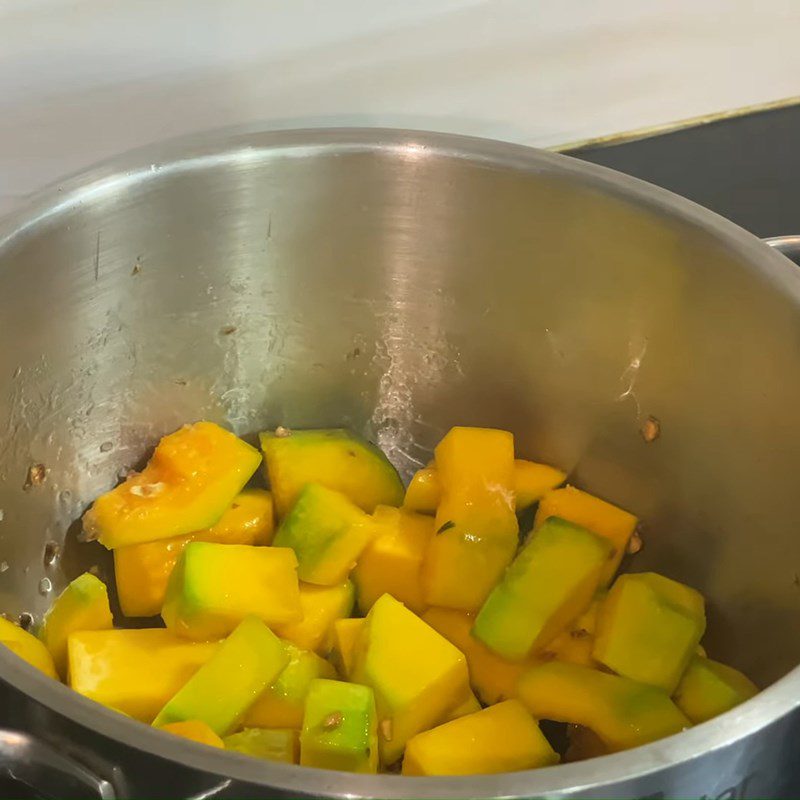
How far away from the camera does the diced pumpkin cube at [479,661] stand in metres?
0.66

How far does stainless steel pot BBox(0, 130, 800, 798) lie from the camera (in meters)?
0.65

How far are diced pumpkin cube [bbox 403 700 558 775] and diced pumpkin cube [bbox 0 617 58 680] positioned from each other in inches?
8.4

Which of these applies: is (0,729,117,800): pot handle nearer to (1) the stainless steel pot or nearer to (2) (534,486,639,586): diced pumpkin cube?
(1) the stainless steel pot

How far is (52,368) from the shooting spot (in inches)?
26.6

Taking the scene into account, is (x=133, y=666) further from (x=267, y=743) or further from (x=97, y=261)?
(x=97, y=261)

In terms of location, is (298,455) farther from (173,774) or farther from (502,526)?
(173,774)

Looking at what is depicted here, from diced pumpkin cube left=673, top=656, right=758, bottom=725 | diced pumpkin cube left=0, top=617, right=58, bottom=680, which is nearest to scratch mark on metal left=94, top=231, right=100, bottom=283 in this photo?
diced pumpkin cube left=0, top=617, right=58, bottom=680

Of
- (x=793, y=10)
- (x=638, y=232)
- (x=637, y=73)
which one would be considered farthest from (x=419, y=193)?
(x=793, y=10)

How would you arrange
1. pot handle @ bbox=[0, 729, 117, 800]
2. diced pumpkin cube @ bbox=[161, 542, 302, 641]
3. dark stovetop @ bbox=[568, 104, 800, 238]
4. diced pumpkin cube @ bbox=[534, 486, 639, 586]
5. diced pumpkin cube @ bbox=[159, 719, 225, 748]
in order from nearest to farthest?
1. pot handle @ bbox=[0, 729, 117, 800]
2. diced pumpkin cube @ bbox=[159, 719, 225, 748]
3. diced pumpkin cube @ bbox=[161, 542, 302, 641]
4. diced pumpkin cube @ bbox=[534, 486, 639, 586]
5. dark stovetop @ bbox=[568, 104, 800, 238]

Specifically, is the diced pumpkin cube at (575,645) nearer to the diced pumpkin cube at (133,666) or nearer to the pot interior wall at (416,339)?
the pot interior wall at (416,339)

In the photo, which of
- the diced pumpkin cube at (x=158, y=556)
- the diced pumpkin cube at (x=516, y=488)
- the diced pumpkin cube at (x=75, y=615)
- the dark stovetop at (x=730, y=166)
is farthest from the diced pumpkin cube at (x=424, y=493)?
the dark stovetop at (x=730, y=166)

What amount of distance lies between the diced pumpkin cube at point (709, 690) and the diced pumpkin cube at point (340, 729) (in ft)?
0.62

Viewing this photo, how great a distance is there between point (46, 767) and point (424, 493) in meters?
0.38

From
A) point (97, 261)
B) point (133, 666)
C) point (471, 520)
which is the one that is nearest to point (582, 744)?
point (471, 520)
